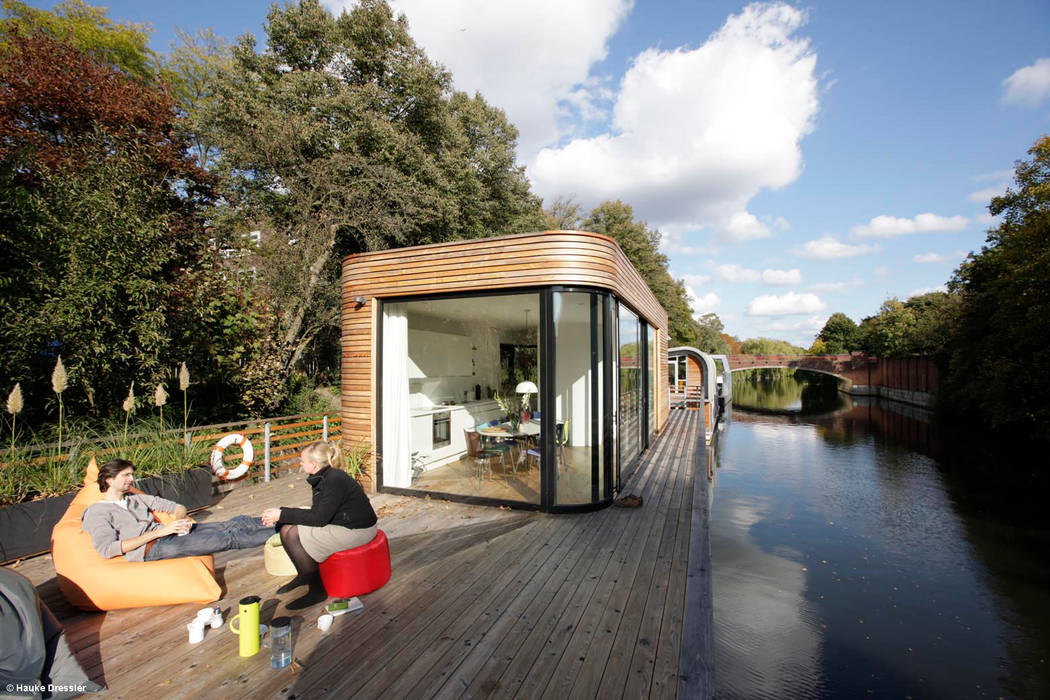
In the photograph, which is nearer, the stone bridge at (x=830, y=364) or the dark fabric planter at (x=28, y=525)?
the dark fabric planter at (x=28, y=525)

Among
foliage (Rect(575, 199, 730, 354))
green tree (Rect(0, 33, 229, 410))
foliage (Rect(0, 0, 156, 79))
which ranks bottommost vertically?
green tree (Rect(0, 33, 229, 410))

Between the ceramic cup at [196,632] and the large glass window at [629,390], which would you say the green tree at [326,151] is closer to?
the large glass window at [629,390]

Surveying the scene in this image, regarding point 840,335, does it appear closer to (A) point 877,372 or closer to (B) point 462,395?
(A) point 877,372

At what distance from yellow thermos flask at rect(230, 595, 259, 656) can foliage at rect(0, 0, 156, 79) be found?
15.4 m

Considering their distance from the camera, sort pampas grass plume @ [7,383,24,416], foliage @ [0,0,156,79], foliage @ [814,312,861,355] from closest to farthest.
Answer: pampas grass plume @ [7,383,24,416], foliage @ [0,0,156,79], foliage @ [814,312,861,355]

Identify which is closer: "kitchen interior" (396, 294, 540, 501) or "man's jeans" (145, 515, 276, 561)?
"man's jeans" (145, 515, 276, 561)

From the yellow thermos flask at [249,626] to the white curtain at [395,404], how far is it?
3217 millimetres

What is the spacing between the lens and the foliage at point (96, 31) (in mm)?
12695

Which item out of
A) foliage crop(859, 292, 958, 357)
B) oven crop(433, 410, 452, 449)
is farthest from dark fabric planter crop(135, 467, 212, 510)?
foliage crop(859, 292, 958, 357)

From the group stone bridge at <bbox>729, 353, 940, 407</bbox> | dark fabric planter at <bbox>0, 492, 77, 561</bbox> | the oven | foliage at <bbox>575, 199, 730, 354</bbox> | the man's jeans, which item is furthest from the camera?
foliage at <bbox>575, 199, 730, 354</bbox>

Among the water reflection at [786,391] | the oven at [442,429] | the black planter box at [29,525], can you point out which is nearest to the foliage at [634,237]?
the water reflection at [786,391]

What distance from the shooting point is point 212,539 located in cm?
337

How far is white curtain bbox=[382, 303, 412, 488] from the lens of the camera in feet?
18.8

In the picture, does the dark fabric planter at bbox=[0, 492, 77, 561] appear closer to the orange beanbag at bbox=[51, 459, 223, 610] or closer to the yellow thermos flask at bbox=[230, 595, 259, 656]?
the orange beanbag at bbox=[51, 459, 223, 610]
